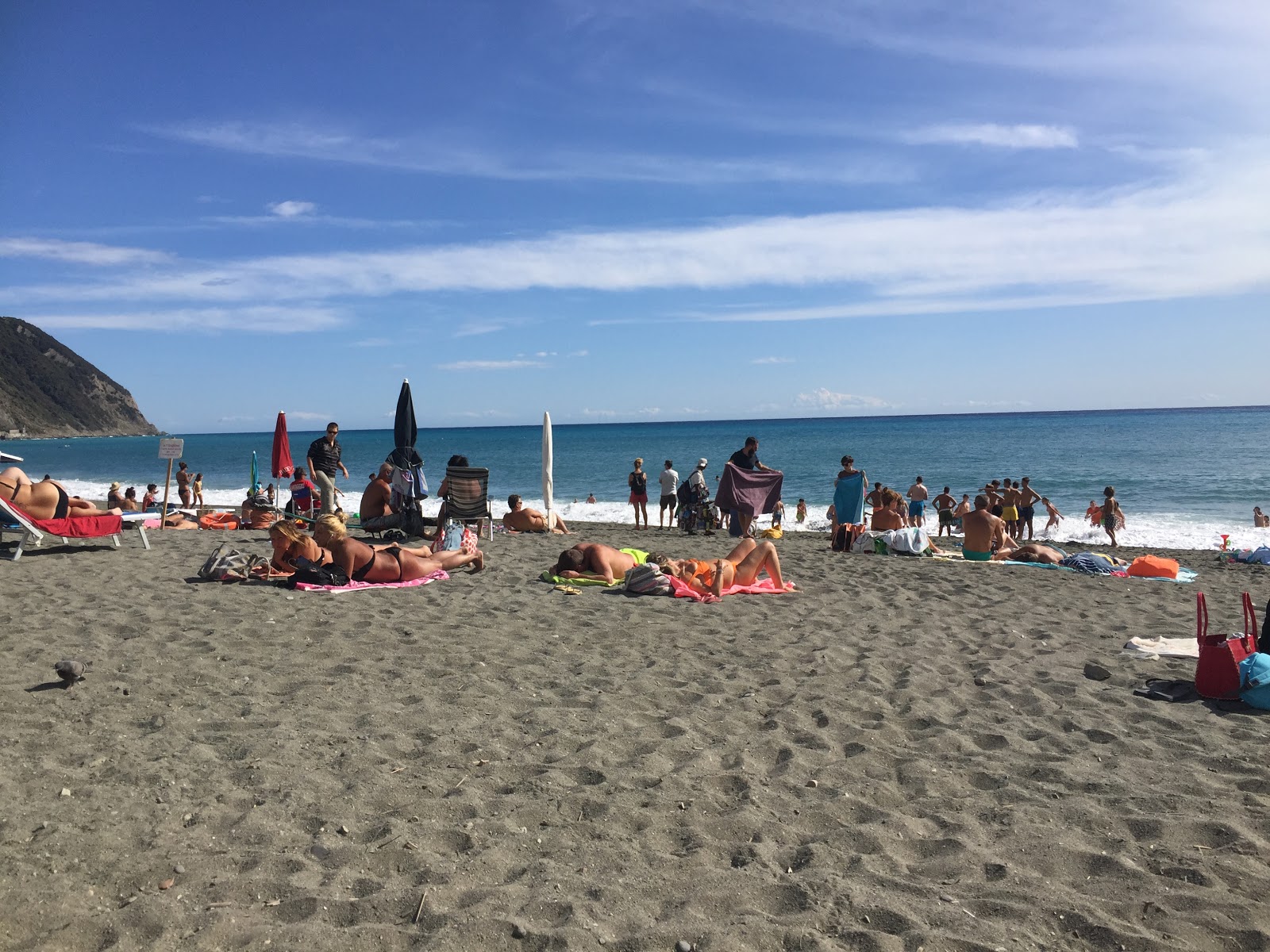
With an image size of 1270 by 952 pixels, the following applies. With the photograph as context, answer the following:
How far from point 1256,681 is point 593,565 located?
5.06 metres

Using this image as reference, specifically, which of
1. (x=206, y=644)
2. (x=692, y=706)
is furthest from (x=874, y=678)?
(x=206, y=644)

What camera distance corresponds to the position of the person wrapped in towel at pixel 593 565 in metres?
7.83

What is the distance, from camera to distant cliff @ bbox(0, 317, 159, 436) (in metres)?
104

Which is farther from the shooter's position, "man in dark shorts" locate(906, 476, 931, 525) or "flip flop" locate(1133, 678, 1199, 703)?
"man in dark shorts" locate(906, 476, 931, 525)

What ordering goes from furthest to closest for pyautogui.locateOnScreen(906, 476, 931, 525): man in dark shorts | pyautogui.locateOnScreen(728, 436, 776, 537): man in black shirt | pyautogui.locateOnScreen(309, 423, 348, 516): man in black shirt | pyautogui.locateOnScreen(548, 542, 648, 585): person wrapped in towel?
pyautogui.locateOnScreen(906, 476, 931, 525): man in dark shorts
pyautogui.locateOnScreen(728, 436, 776, 537): man in black shirt
pyautogui.locateOnScreen(309, 423, 348, 516): man in black shirt
pyautogui.locateOnScreen(548, 542, 648, 585): person wrapped in towel

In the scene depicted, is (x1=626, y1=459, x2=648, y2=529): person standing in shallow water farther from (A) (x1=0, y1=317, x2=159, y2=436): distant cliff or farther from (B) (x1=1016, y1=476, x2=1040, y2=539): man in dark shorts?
(A) (x1=0, y1=317, x2=159, y2=436): distant cliff

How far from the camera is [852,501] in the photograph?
41.0ft

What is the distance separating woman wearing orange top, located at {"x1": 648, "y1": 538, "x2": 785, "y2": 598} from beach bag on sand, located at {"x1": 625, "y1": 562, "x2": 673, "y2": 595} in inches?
9.6

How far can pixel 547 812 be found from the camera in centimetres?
317

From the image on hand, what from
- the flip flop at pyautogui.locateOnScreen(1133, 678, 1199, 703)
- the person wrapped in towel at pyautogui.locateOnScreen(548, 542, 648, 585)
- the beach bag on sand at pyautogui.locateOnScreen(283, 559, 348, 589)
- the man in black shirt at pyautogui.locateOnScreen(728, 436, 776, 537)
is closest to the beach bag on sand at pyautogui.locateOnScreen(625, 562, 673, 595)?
the person wrapped in towel at pyautogui.locateOnScreen(548, 542, 648, 585)

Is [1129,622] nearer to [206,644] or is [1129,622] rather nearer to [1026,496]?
[206,644]

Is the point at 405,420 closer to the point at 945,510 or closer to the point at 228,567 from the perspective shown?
the point at 228,567

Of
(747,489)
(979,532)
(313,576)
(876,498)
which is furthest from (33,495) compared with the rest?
(876,498)

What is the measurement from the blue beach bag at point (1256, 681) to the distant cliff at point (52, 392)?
382 ft
